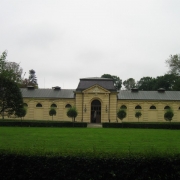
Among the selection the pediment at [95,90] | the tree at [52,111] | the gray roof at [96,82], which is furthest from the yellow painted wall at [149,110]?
the tree at [52,111]

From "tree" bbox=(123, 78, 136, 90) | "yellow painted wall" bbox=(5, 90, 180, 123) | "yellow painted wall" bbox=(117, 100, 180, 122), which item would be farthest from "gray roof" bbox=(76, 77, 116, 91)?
"tree" bbox=(123, 78, 136, 90)

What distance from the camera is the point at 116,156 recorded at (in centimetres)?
917

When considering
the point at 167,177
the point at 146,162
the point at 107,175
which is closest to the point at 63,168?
the point at 107,175

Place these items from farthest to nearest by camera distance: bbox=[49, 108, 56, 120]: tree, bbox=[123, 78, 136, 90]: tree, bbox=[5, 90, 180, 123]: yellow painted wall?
bbox=[123, 78, 136, 90]: tree, bbox=[5, 90, 180, 123]: yellow painted wall, bbox=[49, 108, 56, 120]: tree

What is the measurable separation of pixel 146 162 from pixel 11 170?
16.6 feet

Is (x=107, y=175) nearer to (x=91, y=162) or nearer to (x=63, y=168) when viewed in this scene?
(x=91, y=162)

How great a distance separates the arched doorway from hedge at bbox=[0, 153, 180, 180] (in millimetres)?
38225

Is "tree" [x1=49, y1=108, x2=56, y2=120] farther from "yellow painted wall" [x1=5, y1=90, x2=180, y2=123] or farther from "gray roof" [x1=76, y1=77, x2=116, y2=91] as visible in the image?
"gray roof" [x1=76, y1=77, x2=116, y2=91]

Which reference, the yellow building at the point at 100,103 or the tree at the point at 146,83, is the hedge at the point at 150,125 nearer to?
the yellow building at the point at 100,103

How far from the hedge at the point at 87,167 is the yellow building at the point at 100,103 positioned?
3738 cm

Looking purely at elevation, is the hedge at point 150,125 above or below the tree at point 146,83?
below

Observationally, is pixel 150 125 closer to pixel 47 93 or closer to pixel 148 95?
pixel 148 95

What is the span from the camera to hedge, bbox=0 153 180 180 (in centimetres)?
903

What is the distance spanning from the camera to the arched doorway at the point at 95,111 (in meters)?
47.5
